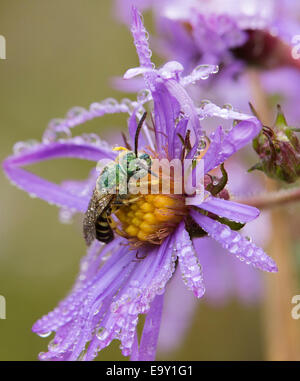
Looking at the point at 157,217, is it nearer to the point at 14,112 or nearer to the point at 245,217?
the point at 245,217

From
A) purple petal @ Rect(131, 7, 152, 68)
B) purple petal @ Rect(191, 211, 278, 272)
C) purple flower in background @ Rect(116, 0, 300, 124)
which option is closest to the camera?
purple petal @ Rect(191, 211, 278, 272)

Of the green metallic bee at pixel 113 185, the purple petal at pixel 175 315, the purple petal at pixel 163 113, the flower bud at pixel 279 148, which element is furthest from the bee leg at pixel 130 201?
the purple petal at pixel 175 315

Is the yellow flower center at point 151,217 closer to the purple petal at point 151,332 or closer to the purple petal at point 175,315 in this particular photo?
the purple petal at point 151,332

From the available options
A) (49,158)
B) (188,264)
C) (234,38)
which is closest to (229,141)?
(188,264)

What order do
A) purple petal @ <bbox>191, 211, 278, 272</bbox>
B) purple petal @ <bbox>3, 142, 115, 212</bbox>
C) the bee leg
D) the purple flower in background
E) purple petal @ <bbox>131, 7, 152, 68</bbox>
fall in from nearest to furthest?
purple petal @ <bbox>191, 211, 278, 272</bbox>, purple petal @ <bbox>131, 7, 152, 68</bbox>, the bee leg, purple petal @ <bbox>3, 142, 115, 212</bbox>, the purple flower in background

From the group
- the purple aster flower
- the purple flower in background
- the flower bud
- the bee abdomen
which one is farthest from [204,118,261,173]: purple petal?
the purple flower in background

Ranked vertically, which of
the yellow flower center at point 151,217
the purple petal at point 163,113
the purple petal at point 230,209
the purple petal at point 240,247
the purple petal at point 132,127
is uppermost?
the purple petal at point 132,127

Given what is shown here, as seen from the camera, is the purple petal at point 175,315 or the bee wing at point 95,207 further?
the purple petal at point 175,315

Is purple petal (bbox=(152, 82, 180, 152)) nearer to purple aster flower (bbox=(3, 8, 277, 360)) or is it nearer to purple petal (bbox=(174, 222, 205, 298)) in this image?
purple aster flower (bbox=(3, 8, 277, 360))
